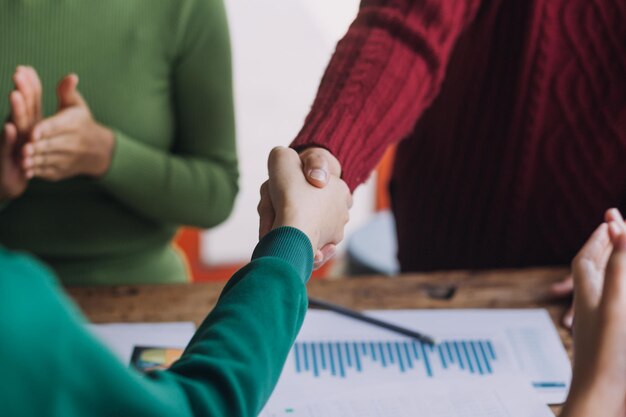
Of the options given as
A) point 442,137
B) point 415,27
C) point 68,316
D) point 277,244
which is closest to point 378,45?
point 415,27

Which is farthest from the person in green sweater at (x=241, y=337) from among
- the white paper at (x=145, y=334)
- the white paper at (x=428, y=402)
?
the white paper at (x=145, y=334)

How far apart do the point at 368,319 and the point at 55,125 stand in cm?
51

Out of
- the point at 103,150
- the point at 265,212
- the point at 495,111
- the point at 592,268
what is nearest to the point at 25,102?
the point at 103,150

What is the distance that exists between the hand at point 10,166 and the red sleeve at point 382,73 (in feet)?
1.33

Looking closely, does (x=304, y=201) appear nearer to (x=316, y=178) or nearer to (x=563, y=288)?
(x=316, y=178)

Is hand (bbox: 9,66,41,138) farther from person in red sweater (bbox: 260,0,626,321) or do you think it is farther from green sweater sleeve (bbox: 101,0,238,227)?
person in red sweater (bbox: 260,0,626,321)

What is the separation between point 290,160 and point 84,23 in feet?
1.75

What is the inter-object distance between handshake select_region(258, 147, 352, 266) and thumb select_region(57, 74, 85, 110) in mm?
378

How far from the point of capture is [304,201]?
0.77 m

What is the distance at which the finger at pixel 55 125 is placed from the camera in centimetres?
103

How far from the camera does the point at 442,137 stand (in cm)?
112

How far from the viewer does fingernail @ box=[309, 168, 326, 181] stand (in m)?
0.82

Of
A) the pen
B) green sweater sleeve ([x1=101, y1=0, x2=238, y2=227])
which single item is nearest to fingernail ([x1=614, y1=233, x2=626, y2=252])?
the pen

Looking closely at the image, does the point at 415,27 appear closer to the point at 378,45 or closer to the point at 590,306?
the point at 378,45
